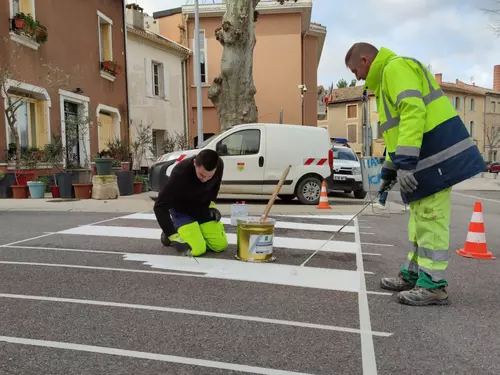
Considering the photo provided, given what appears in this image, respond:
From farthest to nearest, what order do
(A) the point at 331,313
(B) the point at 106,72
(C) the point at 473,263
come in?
(B) the point at 106,72
(C) the point at 473,263
(A) the point at 331,313

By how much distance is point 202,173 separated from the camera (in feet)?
15.6

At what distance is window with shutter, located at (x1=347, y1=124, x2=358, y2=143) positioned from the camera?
50.8 metres

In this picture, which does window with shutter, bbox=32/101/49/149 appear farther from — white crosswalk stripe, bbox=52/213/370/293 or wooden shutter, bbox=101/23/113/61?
white crosswalk stripe, bbox=52/213/370/293

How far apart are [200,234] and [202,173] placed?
29.8 inches

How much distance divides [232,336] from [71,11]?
15.3 meters

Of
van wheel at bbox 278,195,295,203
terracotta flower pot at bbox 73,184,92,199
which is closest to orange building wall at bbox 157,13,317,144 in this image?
van wheel at bbox 278,195,295,203

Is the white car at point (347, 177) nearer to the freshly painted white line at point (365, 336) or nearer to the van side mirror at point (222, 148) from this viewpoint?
the van side mirror at point (222, 148)

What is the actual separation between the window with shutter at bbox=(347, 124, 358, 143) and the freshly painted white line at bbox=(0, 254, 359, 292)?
155 ft

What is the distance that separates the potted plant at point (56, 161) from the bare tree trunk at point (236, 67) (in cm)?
454

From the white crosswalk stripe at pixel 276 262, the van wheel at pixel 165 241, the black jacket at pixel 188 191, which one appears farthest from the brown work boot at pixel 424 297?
the van wheel at pixel 165 241

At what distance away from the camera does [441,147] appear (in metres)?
3.37

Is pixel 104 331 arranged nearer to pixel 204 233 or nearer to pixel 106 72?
pixel 204 233

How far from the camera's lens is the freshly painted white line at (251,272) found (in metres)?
4.12

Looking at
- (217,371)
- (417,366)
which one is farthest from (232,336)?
(417,366)
